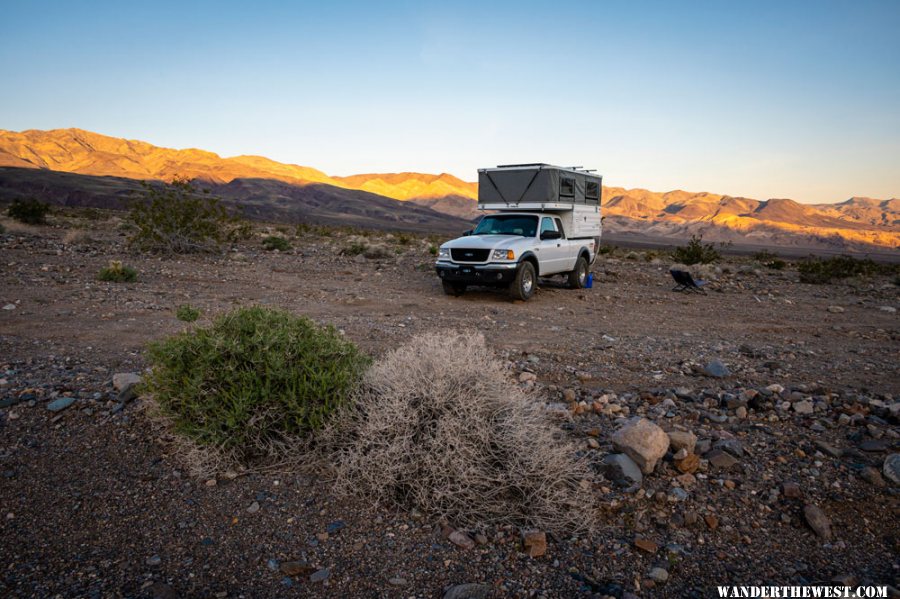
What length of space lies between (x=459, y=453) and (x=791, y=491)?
7.02 feet

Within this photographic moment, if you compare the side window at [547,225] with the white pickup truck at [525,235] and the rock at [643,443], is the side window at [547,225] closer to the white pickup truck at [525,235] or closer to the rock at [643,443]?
the white pickup truck at [525,235]

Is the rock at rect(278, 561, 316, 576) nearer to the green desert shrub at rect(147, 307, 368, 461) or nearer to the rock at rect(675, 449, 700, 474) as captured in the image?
the green desert shrub at rect(147, 307, 368, 461)

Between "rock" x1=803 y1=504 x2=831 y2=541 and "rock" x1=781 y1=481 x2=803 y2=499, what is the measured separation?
14 centimetres

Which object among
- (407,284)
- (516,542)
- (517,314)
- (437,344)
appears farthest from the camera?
(407,284)

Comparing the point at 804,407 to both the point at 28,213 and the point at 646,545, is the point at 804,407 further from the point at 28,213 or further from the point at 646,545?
the point at 28,213

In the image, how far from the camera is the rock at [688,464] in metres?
3.56

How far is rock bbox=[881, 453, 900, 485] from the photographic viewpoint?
133 inches

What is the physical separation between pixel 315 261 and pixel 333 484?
43.7ft

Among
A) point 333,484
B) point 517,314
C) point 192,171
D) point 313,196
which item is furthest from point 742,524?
point 192,171

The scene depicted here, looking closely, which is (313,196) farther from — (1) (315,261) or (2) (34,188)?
(1) (315,261)

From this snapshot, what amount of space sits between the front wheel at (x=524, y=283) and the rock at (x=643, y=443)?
689 centimetres

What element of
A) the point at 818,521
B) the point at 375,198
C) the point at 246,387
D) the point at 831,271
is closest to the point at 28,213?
the point at 246,387

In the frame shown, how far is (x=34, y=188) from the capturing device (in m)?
66.8

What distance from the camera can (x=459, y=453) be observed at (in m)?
3.12
